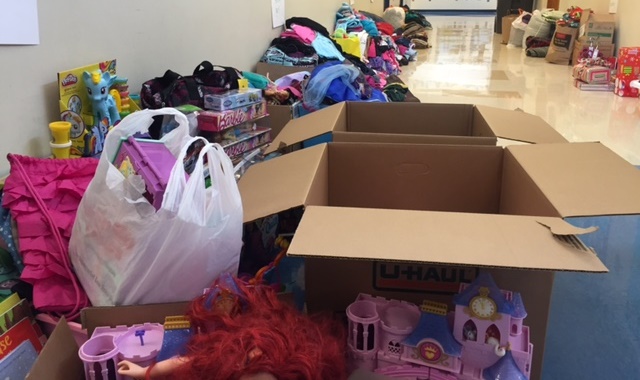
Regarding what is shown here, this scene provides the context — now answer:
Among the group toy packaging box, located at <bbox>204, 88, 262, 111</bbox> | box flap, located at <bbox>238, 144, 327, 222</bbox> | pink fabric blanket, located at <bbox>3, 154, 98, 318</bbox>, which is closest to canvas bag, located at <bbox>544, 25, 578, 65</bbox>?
toy packaging box, located at <bbox>204, 88, 262, 111</bbox>

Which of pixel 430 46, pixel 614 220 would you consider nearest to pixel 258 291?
pixel 614 220

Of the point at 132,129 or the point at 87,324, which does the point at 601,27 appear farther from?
the point at 87,324

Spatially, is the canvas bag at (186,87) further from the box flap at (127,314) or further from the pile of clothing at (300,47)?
the pile of clothing at (300,47)

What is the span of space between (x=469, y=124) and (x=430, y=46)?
7055 millimetres

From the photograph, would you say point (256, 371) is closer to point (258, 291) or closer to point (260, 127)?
point (258, 291)

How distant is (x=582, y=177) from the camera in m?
1.04

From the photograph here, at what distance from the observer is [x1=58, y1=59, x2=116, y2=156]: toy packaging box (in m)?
1.43

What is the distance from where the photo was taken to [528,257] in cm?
73

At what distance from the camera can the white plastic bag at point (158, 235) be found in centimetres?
98

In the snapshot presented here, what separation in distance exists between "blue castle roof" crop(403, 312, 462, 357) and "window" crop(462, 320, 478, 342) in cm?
2

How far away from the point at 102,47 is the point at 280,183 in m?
0.90

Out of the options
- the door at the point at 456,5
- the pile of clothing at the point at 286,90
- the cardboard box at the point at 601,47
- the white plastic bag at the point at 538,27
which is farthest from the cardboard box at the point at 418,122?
the door at the point at 456,5

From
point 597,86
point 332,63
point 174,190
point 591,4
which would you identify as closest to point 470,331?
point 174,190

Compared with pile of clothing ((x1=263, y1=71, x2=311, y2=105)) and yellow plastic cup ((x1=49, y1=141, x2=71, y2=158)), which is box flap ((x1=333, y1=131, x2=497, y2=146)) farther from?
pile of clothing ((x1=263, y1=71, x2=311, y2=105))
